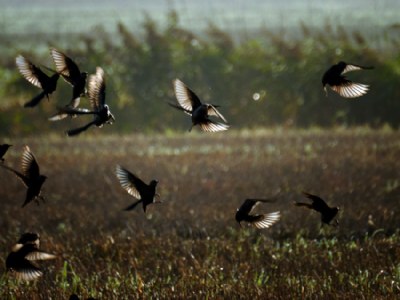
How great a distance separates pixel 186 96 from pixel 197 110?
0.72 feet

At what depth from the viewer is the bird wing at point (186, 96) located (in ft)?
17.4

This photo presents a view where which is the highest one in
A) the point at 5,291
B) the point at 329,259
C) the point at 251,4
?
the point at 251,4

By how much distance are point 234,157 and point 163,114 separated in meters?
6.18

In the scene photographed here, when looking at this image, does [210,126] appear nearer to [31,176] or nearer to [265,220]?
[265,220]

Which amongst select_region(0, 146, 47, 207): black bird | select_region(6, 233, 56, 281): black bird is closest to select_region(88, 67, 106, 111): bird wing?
select_region(0, 146, 47, 207): black bird

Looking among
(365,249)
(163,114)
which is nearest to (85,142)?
(163,114)

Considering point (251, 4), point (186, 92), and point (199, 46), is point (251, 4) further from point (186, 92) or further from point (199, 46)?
point (186, 92)

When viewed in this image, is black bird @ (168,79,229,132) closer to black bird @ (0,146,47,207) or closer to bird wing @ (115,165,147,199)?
bird wing @ (115,165,147,199)

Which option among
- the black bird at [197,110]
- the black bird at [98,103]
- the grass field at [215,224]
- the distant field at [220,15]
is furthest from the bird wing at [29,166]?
the distant field at [220,15]

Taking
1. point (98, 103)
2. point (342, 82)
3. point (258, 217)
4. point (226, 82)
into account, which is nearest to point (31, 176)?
point (98, 103)

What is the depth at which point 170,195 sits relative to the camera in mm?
9828

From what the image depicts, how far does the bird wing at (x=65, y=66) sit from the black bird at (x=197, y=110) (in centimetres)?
55

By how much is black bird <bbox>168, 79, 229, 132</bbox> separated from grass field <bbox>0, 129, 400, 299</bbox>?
1.04m

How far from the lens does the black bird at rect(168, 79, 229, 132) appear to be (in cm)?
512
